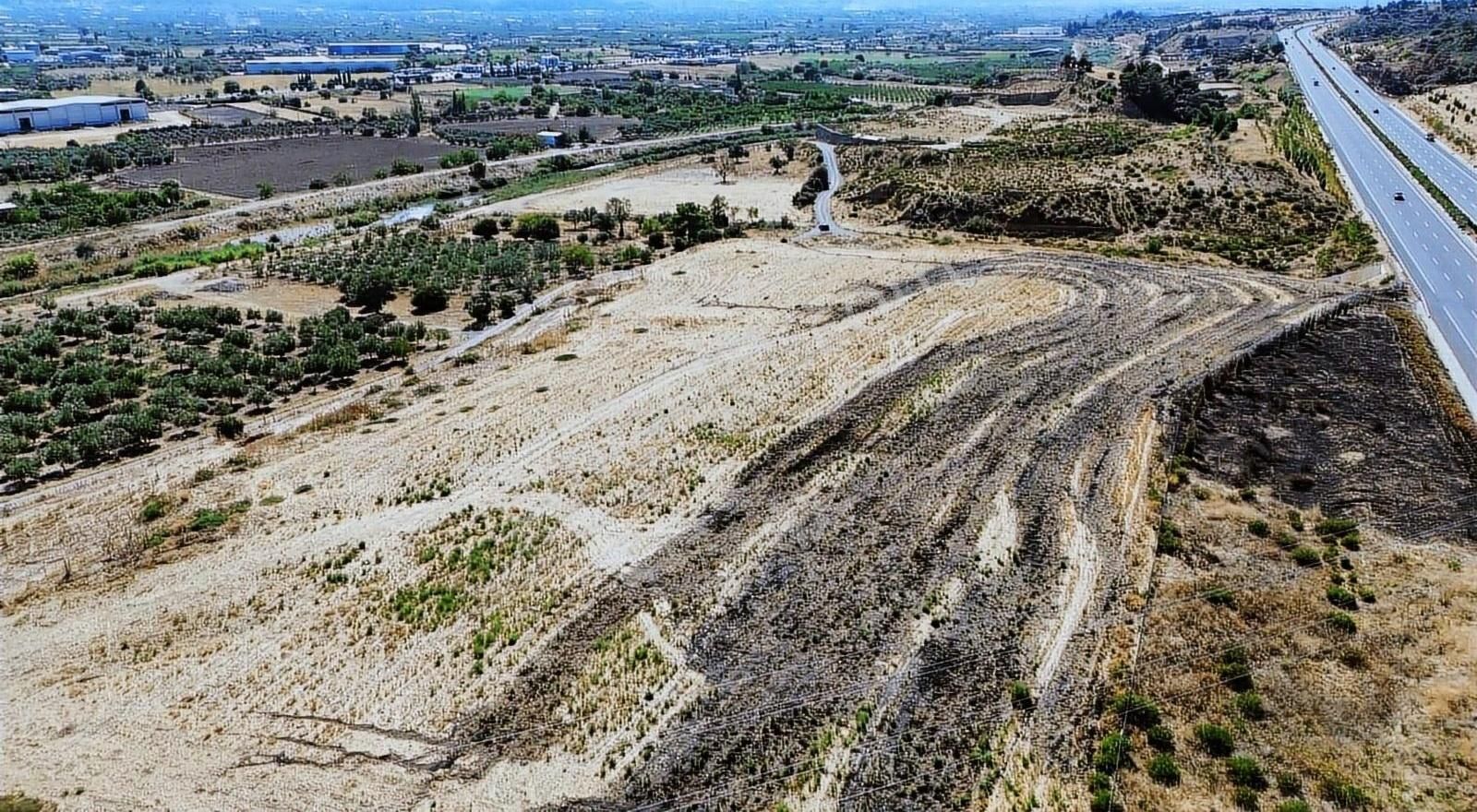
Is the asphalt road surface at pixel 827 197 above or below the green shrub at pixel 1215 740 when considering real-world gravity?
above

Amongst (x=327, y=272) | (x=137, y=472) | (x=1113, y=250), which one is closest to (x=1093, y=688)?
(x=137, y=472)

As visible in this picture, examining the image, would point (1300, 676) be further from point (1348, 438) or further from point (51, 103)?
point (51, 103)

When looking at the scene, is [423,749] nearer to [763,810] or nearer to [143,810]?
[143,810]

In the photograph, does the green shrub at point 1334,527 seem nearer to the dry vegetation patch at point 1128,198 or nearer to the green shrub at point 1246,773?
the green shrub at point 1246,773

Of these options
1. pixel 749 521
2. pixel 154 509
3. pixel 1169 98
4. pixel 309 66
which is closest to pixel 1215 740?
pixel 749 521

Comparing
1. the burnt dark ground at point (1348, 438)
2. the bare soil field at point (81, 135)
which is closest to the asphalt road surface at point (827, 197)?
the burnt dark ground at point (1348, 438)
